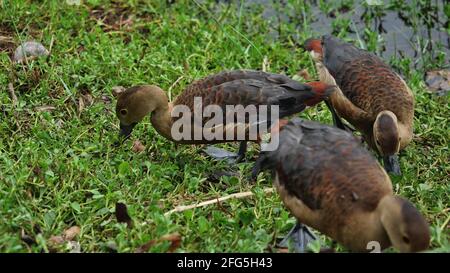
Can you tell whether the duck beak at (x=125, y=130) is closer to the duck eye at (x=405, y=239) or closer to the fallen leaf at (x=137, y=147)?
the fallen leaf at (x=137, y=147)

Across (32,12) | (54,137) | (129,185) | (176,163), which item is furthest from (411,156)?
(32,12)

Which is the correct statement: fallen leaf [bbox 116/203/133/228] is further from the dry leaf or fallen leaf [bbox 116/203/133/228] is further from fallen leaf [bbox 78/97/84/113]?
fallen leaf [bbox 78/97/84/113]

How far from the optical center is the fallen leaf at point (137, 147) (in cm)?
630

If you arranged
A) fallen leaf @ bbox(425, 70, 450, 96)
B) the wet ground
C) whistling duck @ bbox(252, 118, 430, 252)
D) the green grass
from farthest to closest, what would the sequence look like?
the wet ground
fallen leaf @ bbox(425, 70, 450, 96)
the green grass
whistling duck @ bbox(252, 118, 430, 252)

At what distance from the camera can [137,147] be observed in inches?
249

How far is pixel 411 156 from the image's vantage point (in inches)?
256

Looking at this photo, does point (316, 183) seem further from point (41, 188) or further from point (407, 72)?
point (407, 72)

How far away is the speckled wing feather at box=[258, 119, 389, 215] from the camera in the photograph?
15.3 feet

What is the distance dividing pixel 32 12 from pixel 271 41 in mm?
2391

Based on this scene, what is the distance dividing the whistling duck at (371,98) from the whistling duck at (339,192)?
992 mm

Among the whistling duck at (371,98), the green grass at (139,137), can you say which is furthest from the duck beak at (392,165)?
the green grass at (139,137)

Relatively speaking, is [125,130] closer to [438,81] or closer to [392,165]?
[392,165]

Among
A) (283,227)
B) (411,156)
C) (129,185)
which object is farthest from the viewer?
(411,156)

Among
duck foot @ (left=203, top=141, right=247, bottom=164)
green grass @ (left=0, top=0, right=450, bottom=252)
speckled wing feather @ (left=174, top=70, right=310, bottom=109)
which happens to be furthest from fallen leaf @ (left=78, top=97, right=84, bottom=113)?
duck foot @ (left=203, top=141, right=247, bottom=164)
